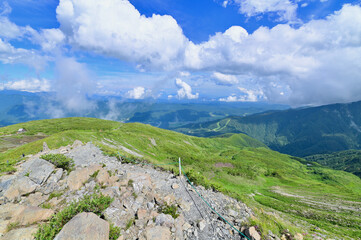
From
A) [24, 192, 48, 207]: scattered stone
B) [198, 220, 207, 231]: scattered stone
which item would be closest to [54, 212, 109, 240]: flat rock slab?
[198, 220, 207, 231]: scattered stone

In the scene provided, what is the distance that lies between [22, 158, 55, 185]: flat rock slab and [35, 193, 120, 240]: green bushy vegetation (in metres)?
7.65

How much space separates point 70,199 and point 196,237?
465 inches

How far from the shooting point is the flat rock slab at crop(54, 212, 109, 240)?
909 centimetres

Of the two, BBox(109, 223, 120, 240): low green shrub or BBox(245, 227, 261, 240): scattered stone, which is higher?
BBox(109, 223, 120, 240): low green shrub

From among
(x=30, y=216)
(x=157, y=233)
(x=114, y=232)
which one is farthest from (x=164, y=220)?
(x=30, y=216)

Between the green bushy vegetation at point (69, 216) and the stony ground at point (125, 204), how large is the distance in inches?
21.7

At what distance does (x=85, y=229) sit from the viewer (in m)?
9.45

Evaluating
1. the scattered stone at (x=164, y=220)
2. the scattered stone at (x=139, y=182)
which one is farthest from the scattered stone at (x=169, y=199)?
the scattered stone at (x=139, y=182)

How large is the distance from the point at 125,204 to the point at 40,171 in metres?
11.2

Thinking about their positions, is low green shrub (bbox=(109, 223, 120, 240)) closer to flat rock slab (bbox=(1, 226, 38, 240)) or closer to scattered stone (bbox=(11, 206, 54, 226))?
flat rock slab (bbox=(1, 226, 38, 240))

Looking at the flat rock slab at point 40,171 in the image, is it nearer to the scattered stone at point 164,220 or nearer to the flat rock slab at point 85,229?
the flat rock slab at point 85,229

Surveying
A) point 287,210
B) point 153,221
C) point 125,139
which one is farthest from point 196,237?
point 125,139

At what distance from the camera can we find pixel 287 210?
3556cm

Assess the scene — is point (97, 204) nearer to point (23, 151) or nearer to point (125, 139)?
point (23, 151)
